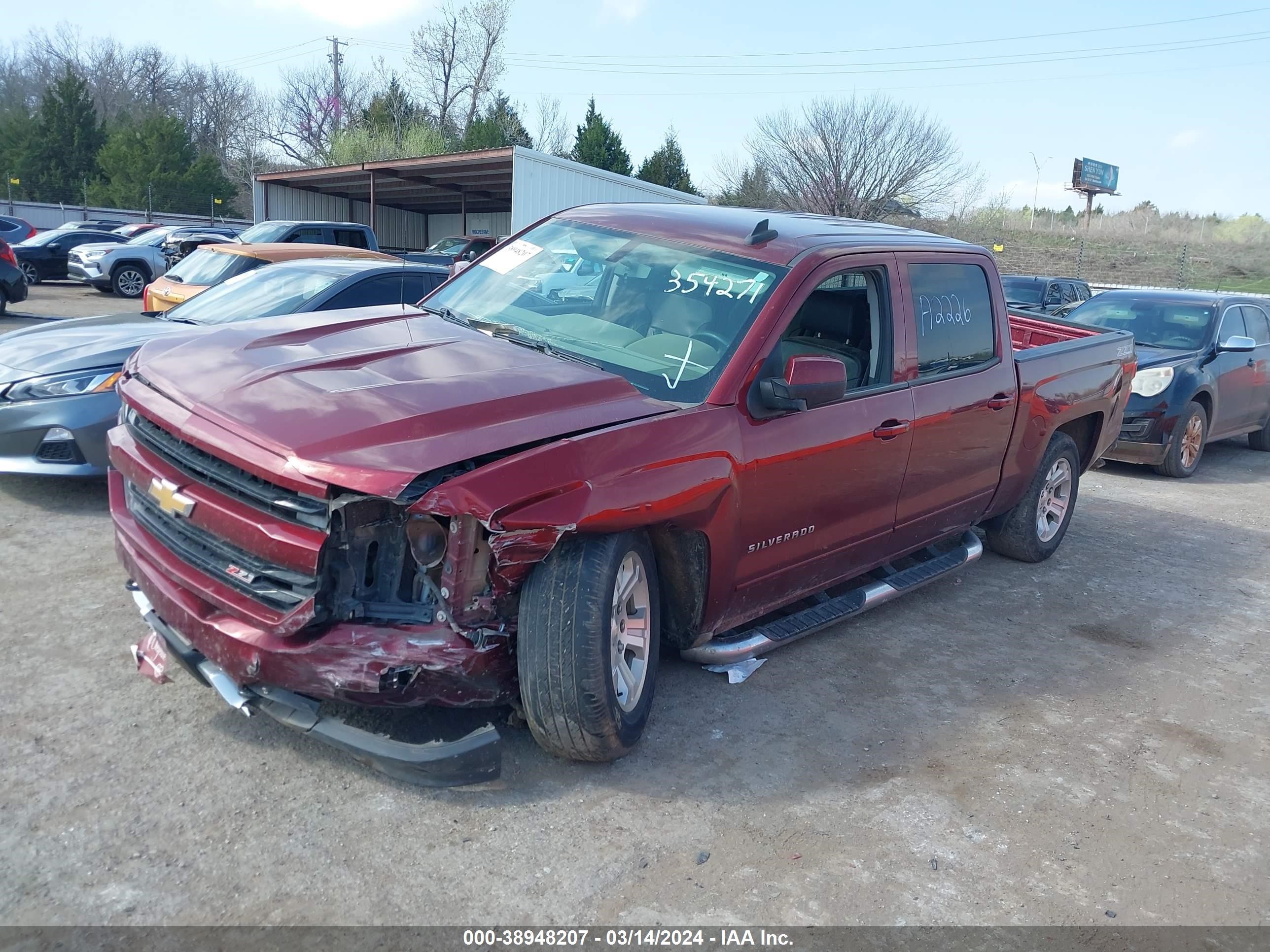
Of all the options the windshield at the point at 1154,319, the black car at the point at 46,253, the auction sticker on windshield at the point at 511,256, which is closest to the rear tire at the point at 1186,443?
the windshield at the point at 1154,319

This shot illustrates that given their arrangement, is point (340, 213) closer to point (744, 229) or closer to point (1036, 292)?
point (1036, 292)

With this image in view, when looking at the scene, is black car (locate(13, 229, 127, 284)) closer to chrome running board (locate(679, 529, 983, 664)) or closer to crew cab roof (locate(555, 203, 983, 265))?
crew cab roof (locate(555, 203, 983, 265))

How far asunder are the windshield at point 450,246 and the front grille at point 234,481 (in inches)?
A: 733

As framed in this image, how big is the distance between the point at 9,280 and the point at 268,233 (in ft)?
16.6

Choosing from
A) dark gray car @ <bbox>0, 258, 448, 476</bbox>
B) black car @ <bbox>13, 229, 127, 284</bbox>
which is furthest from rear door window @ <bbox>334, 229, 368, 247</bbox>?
dark gray car @ <bbox>0, 258, 448, 476</bbox>

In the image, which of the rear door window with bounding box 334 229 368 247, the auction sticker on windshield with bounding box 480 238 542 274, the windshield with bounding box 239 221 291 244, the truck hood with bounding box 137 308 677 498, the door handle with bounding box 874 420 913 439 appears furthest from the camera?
the windshield with bounding box 239 221 291 244

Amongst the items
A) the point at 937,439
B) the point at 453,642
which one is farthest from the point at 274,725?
the point at 937,439

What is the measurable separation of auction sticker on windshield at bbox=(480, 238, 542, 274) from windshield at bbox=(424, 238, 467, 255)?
1708 centimetres

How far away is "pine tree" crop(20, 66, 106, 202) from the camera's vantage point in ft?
156

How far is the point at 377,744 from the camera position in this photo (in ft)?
9.77

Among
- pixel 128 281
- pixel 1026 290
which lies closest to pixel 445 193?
pixel 128 281

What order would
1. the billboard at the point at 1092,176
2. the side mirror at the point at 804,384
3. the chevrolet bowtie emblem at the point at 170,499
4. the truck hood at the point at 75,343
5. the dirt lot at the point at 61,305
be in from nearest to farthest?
the chevrolet bowtie emblem at the point at 170,499 < the side mirror at the point at 804,384 < the truck hood at the point at 75,343 < the dirt lot at the point at 61,305 < the billboard at the point at 1092,176

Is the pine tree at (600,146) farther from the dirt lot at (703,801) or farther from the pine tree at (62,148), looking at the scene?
the dirt lot at (703,801)

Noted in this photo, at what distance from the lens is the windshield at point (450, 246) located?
71.4 ft
